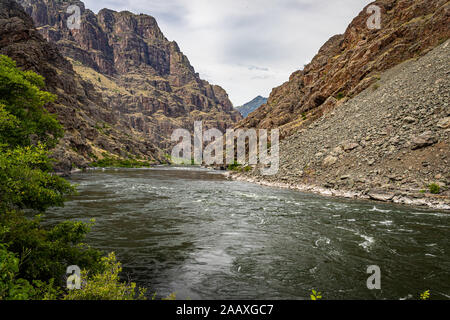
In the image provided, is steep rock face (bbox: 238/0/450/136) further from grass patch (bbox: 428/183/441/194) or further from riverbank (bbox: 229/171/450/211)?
grass patch (bbox: 428/183/441/194)

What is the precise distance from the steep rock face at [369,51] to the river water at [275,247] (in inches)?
1786

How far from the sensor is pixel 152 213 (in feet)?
76.9

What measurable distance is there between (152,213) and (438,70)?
160ft

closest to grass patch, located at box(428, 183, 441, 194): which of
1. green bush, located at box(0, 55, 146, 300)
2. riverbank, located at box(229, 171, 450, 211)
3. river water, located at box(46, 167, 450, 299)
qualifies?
riverbank, located at box(229, 171, 450, 211)

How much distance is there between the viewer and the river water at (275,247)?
9906 mm

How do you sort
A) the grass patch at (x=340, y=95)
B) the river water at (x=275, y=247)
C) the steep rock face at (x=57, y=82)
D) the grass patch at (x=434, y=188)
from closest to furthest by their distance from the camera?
the river water at (x=275, y=247)
the grass patch at (x=434, y=188)
the grass patch at (x=340, y=95)
the steep rock face at (x=57, y=82)

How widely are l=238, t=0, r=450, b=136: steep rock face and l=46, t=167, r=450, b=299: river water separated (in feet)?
149

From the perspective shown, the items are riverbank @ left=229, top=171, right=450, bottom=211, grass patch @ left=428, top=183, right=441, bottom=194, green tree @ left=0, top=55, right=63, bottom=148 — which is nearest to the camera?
A: green tree @ left=0, top=55, right=63, bottom=148

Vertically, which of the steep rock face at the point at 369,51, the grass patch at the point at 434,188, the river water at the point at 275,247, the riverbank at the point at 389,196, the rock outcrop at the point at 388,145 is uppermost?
the steep rock face at the point at 369,51

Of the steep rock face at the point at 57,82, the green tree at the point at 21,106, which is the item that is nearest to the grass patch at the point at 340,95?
the green tree at the point at 21,106

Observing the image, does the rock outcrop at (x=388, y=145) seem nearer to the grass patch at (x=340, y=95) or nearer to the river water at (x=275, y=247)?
the river water at (x=275, y=247)

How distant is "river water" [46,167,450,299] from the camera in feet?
32.5
